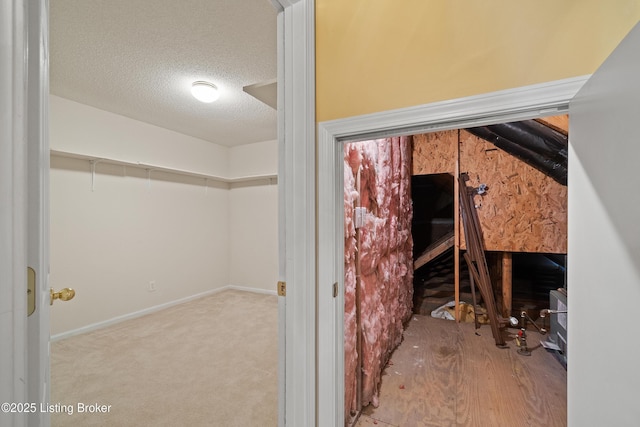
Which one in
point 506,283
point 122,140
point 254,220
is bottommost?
point 506,283

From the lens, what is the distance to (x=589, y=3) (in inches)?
29.5

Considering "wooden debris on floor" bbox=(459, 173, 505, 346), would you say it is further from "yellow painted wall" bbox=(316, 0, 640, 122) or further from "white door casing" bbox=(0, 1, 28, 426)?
"white door casing" bbox=(0, 1, 28, 426)

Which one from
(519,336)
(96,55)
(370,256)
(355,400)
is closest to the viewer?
(355,400)

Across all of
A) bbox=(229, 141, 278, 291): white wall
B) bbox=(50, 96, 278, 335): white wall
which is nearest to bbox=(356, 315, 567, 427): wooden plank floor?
bbox=(229, 141, 278, 291): white wall

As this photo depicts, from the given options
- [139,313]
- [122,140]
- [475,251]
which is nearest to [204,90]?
[122,140]

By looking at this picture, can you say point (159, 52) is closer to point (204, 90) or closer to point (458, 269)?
point (204, 90)

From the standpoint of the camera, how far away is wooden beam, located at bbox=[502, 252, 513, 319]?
128 inches

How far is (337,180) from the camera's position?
3.86 ft

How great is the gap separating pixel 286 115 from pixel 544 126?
8.24 feet

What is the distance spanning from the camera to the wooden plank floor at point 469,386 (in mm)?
1785

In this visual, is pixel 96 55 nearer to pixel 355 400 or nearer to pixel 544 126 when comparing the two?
pixel 355 400

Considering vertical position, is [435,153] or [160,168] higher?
[435,153]

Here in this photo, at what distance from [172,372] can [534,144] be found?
3.83 meters

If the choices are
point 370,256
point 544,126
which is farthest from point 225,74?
point 544,126
